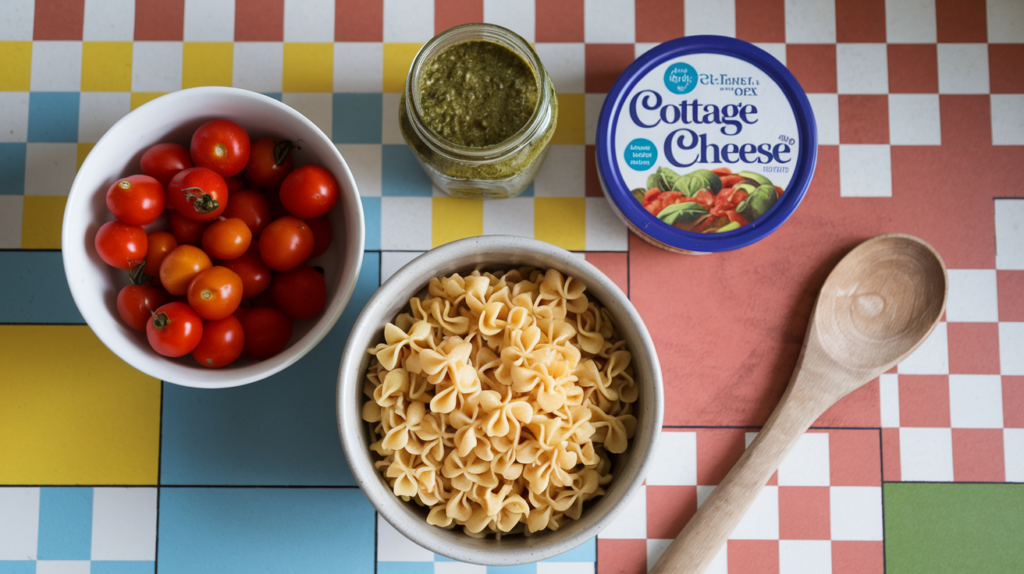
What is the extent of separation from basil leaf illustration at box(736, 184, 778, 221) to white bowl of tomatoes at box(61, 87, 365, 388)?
0.70 metres

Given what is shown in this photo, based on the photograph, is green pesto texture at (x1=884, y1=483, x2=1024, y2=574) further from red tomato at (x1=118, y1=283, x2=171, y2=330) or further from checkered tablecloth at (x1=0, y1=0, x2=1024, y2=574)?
red tomato at (x1=118, y1=283, x2=171, y2=330)

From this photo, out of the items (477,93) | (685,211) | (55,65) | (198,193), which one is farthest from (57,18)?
(685,211)

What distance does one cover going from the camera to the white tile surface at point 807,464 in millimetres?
1217

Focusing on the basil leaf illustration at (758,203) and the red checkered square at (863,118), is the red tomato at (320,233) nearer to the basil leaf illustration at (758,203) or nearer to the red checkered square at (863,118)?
the basil leaf illustration at (758,203)

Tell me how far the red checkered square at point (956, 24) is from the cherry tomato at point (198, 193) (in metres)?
1.43

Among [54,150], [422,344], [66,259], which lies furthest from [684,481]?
[54,150]

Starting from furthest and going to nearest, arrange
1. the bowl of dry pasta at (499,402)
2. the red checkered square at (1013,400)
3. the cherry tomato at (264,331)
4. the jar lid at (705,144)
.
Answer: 1. the red checkered square at (1013,400)
2. the jar lid at (705,144)
3. the cherry tomato at (264,331)
4. the bowl of dry pasta at (499,402)

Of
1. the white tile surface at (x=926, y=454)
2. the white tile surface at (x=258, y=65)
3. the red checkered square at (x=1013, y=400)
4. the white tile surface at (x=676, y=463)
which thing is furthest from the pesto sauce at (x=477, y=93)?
the red checkered square at (x=1013, y=400)

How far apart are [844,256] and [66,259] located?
1392 mm

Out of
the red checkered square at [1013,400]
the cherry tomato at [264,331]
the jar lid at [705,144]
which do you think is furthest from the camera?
the red checkered square at [1013,400]

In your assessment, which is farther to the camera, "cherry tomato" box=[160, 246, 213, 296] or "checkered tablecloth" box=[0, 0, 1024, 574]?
"checkered tablecloth" box=[0, 0, 1024, 574]

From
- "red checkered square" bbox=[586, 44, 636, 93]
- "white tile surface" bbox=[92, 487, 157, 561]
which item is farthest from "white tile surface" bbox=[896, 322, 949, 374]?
"white tile surface" bbox=[92, 487, 157, 561]

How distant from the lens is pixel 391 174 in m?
1.22

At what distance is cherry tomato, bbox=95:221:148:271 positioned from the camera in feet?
3.18
